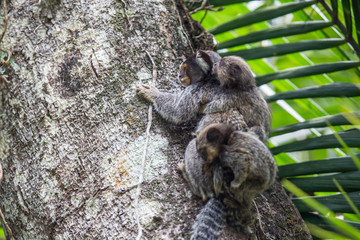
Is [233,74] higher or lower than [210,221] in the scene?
higher

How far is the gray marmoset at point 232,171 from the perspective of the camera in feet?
8.59

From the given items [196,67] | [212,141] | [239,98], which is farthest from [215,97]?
[212,141]

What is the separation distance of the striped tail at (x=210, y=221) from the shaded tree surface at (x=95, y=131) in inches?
2.7

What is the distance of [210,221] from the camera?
8.38 feet

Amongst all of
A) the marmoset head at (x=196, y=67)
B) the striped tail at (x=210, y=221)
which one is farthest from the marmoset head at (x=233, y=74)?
the striped tail at (x=210, y=221)

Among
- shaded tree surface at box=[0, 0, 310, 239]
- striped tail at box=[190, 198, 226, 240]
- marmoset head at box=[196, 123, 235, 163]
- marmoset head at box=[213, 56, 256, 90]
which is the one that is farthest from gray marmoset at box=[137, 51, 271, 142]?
striped tail at box=[190, 198, 226, 240]

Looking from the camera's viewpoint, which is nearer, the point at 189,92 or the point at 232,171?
the point at 232,171

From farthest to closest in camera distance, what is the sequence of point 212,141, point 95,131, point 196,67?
point 196,67 < point 95,131 < point 212,141

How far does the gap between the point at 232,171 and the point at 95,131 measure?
1.07 m

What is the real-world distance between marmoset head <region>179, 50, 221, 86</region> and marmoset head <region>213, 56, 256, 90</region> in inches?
5.2

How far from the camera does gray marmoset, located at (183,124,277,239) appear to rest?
2.62 meters

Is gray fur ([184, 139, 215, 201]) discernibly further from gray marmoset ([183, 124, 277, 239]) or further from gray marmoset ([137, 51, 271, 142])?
gray marmoset ([137, 51, 271, 142])

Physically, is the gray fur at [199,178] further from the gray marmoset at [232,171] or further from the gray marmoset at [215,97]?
the gray marmoset at [215,97]

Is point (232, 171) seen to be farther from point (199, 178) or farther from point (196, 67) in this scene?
point (196, 67)
